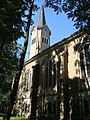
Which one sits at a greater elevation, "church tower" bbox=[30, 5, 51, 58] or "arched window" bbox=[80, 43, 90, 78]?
"church tower" bbox=[30, 5, 51, 58]

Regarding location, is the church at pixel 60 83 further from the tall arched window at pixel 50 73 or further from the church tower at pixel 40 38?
the church tower at pixel 40 38

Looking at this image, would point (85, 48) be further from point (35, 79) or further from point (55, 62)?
point (35, 79)

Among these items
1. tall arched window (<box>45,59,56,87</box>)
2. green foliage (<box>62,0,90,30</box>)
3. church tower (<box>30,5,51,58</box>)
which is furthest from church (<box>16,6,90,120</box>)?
church tower (<box>30,5,51,58</box>)

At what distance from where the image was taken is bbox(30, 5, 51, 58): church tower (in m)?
52.9

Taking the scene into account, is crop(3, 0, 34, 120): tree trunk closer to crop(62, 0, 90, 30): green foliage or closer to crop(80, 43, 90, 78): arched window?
crop(62, 0, 90, 30): green foliage

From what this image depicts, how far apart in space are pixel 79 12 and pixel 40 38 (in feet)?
133

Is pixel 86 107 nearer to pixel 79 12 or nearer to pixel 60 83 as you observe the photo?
pixel 60 83

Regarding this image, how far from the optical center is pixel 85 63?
18.3m

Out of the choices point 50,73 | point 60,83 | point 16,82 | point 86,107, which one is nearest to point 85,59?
point 60,83

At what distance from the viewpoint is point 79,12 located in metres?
13.4

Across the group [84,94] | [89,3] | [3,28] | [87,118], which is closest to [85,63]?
[84,94]

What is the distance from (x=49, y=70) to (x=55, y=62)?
168cm

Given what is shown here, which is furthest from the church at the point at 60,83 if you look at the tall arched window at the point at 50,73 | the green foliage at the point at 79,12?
the green foliage at the point at 79,12

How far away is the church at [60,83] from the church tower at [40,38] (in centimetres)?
2270
